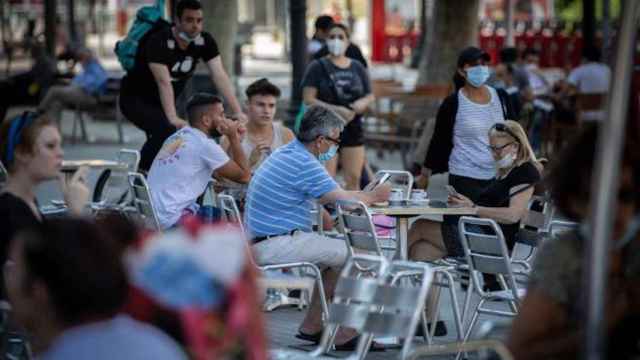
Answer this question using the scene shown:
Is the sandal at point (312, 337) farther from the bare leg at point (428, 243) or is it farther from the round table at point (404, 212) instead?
the bare leg at point (428, 243)

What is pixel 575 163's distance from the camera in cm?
564

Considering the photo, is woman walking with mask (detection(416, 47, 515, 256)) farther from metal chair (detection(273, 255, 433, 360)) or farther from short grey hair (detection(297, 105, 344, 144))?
metal chair (detection(273, 255, 433, 360))

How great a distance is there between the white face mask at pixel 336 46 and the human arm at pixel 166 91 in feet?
7.11

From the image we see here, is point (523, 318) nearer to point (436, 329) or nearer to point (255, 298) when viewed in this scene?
point (255, 298)

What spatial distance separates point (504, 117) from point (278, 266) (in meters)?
2.89

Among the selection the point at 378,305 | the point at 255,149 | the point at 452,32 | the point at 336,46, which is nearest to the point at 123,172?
the point at 255,149

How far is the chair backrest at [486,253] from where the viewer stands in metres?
8.73

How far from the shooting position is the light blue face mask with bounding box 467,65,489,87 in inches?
453

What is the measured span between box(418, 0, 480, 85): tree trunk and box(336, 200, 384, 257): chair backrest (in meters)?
15.9

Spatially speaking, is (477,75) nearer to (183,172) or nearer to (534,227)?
(534,227)

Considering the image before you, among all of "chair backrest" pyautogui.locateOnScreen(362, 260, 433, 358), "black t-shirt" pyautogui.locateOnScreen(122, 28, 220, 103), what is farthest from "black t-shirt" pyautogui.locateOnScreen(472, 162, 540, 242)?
"black t-shirt" pyautogui.locateOnScreen(122, 28, 220, 103)

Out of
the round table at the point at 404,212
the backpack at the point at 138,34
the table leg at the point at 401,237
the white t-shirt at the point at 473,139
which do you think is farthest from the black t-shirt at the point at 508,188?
the backpack at the point at 138,34

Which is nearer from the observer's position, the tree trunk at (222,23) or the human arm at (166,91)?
the human arm at (166,91)

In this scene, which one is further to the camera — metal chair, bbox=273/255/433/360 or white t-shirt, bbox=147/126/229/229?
white t-shirt, bbox=147/126/229/229
